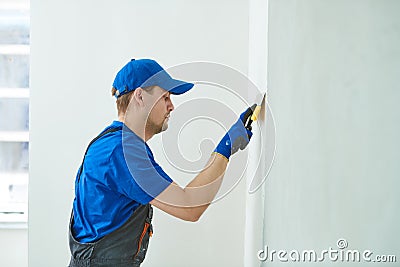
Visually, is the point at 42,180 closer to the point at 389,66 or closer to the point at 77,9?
the point at 77,9

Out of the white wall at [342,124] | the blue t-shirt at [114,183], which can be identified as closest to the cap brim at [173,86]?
the blue t-shirt at [114,183]

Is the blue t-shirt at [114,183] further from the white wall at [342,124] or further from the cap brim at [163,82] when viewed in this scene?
the white wall at [342,124]

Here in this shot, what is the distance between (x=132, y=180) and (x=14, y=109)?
1.73 m

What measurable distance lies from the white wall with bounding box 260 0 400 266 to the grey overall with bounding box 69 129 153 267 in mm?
760

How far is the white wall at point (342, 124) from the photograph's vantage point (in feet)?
1.99

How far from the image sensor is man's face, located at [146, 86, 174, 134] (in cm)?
177

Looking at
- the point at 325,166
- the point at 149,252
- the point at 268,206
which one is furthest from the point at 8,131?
the point at 325,166

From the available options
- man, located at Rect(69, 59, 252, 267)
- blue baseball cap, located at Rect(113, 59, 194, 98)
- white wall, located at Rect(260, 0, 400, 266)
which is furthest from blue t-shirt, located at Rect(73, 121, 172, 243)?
white wall, located at Rect(260, 0, 400, 266)

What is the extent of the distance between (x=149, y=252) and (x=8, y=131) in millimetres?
1110

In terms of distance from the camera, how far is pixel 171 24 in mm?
2559

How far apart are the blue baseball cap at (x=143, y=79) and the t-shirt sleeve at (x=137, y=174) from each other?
8.3 inches

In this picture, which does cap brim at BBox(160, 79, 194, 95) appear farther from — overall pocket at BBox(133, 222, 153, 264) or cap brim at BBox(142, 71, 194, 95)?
overall pocket at BBox(133, 222, 153, 264)

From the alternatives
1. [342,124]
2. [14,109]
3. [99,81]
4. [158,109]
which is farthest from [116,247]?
[14,109]

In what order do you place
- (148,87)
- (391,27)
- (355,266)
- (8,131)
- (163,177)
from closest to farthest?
1. (391,27)
2. (355,266)
3. (163,177)
4. (148,87)
5. (8,131)
